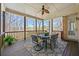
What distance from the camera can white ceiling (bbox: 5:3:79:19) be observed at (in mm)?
3089

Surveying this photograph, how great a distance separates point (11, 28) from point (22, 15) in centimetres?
39

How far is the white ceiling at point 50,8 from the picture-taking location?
309 cm

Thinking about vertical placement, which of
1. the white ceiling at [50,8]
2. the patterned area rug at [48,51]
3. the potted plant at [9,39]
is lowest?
the patterned area rug at [48,51]

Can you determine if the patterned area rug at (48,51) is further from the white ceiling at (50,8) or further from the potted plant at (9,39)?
the white ceiling at (50,8)

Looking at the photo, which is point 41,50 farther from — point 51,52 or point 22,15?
point 22,15

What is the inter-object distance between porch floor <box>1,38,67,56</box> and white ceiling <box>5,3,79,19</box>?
2.21 ft

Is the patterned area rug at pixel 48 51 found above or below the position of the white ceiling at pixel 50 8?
below

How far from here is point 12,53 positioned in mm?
3104

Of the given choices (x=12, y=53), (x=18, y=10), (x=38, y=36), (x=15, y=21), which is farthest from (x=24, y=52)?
(x=18, y=10)

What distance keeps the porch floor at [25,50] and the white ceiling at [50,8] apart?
0.67 m

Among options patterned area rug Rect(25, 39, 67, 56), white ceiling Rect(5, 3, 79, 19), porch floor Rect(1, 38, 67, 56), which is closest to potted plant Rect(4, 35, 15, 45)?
porch floor Rect(1, 38, 67, 56)

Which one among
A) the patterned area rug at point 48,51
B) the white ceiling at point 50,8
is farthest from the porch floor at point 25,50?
the white ceiling at point 50,8

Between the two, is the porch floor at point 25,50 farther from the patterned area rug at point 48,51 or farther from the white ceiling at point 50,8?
the white ceiling at point 50,8

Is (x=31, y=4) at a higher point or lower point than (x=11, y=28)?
higher
